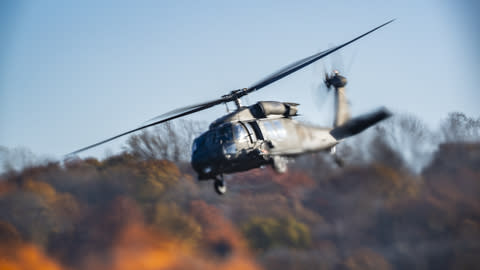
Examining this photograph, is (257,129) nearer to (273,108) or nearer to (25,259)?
(273,108)

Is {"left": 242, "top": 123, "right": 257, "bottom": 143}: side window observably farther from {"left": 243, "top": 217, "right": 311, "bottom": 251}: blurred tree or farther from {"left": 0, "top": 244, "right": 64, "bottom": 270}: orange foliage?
{"left": 0, "top": 244, "right": 64, "bottom": 270}: orange foliage

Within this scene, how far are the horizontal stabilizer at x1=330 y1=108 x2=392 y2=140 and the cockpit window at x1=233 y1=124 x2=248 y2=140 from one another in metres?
6.33

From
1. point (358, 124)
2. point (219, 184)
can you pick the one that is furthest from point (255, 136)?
point (358, 124)

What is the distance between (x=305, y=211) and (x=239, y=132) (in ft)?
39.3

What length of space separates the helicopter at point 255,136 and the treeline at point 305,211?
15.7ft

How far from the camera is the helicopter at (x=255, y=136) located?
20847 millimetres

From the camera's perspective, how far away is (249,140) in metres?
21.4

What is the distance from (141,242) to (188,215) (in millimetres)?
4675

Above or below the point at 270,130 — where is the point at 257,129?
above

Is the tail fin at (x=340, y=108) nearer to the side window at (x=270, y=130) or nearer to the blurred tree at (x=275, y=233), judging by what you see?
the side window at (x=270, y=130)

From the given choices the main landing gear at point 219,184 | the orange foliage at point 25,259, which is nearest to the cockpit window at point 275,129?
the main landing gear at point 219,184

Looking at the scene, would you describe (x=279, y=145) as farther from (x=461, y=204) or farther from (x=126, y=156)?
(x=126, y=156)

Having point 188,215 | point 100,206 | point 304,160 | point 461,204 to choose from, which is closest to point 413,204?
point 461,204

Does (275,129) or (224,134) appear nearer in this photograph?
(224,134)
